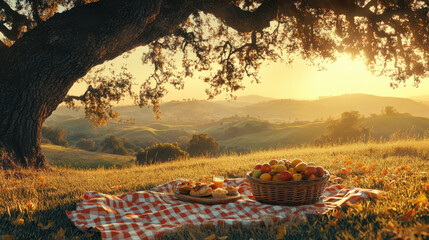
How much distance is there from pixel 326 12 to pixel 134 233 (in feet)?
37.6

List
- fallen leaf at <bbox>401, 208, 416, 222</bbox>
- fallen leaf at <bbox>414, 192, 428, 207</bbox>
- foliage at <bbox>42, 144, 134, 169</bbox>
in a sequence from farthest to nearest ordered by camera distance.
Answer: foliage at <bbox>42, 144, 134, 169</bbox>, fallen leaf at <bbox>414, 192, 428, 207</bbox>, fallen leaf at <bbox>401, 208, 416, 222</bbox>

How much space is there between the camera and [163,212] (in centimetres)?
525

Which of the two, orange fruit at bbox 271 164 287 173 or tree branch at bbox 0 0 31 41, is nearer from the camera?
orange fruit at bbox 271 164 287 173

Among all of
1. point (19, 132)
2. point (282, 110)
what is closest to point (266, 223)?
point (19, 132)

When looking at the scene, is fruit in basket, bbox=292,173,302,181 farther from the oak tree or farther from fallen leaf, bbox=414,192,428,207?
the oak tree

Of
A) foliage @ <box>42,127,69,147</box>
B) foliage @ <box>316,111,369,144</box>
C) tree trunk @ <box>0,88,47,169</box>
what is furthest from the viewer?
foliage @ <box>42,127,69,147</box>

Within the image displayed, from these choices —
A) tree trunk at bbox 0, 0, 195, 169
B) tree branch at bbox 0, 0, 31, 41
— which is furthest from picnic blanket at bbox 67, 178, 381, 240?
tree branch at bbox 0, 0, 31, 41

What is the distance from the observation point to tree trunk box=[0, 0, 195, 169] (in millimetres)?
9891

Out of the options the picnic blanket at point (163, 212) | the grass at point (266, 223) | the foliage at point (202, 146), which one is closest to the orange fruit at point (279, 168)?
the picnic blanket at point (163, 212)

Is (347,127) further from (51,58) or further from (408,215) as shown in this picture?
(408,215)

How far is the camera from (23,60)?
33.3 ft

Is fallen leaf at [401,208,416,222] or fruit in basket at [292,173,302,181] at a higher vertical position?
fruit in basket at [292,173,302,181]

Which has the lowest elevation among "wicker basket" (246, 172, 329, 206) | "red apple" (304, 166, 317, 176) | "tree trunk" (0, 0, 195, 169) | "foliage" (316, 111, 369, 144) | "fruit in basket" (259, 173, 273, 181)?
"foliage" (316, 111, 369, 144)

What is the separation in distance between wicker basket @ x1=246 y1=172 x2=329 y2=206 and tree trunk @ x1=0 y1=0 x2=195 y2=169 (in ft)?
23.0
